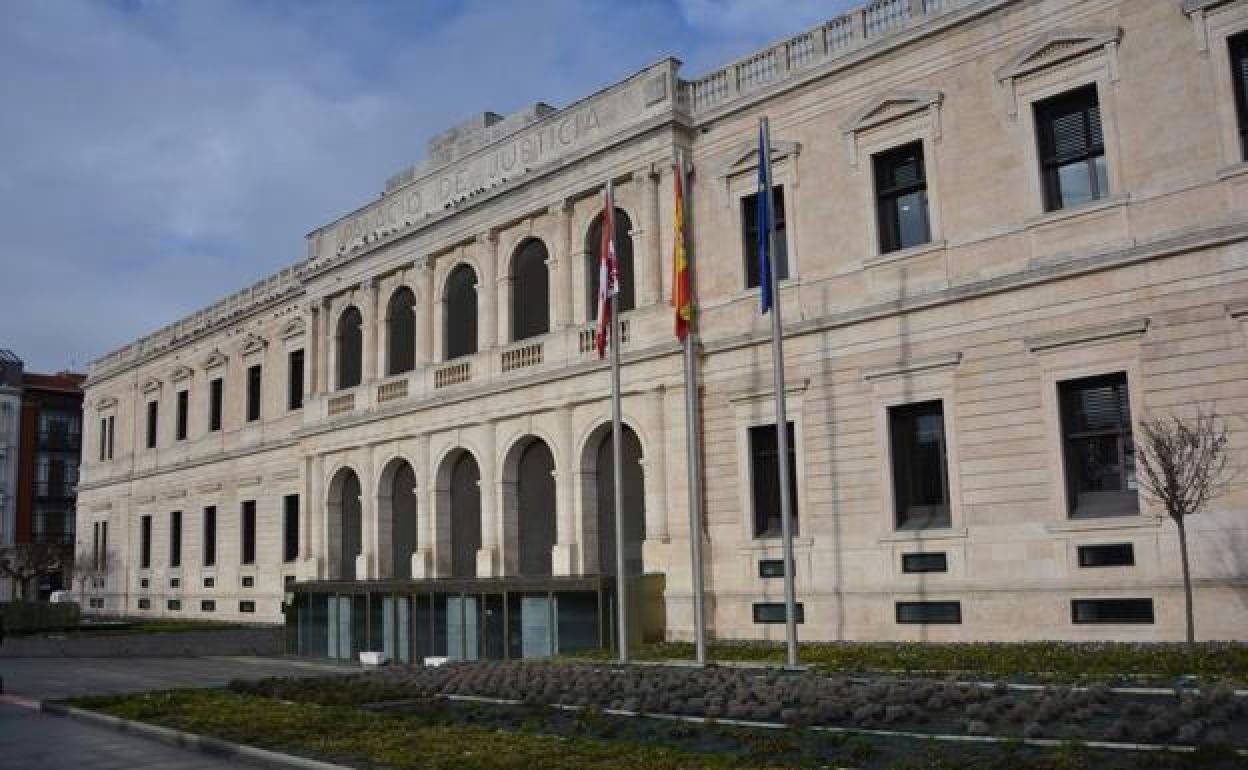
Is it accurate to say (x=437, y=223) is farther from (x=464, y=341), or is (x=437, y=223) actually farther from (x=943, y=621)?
(x=943, y=621)

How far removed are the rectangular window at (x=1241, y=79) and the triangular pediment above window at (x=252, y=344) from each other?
36.8 meters

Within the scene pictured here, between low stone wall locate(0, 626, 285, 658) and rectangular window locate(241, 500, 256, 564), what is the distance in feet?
33.2

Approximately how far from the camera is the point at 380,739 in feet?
42.8

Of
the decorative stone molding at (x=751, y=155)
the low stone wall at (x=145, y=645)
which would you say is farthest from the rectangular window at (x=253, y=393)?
the decorative stone molding at (x=751, y=155)

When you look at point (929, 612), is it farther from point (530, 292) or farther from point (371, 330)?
point (371, 330)

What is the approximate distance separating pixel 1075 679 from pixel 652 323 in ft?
48.4

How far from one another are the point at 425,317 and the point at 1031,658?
72.6 ft

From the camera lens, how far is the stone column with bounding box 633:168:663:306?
1091 inches

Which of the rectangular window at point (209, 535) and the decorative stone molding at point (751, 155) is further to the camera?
the rectangular window at point (209, 535)

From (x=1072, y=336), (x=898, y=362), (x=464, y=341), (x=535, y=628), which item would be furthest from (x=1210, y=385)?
(x=464, y=341)

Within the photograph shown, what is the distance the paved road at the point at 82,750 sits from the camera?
12547 millimetres

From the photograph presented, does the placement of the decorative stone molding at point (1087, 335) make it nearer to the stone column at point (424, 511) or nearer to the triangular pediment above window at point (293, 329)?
the stone column at point (424, 511)

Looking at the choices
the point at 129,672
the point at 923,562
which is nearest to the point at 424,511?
Answer: the point at 129,672

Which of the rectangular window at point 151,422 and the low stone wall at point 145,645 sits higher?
the rectangular window at point 151,422
